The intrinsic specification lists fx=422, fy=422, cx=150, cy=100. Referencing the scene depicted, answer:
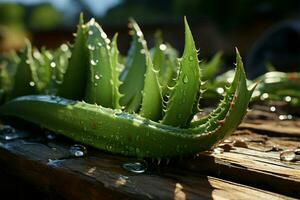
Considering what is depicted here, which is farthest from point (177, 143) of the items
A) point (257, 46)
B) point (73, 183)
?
point (257, 46)

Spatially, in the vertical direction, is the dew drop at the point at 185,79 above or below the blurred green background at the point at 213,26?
below

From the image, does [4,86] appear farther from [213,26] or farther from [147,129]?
[213,26]

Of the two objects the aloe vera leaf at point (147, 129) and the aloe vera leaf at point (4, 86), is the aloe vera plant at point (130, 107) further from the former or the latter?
the aloe vera leaf at point (4, 86)

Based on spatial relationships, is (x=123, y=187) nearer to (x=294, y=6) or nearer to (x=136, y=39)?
(x=136, y=39)

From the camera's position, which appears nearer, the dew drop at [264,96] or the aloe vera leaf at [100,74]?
the aloe vera leaf at [100,74]

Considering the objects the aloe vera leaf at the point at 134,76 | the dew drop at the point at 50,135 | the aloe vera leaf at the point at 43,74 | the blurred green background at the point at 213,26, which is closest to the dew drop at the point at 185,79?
the aloe vera leaf at the point at 134,76

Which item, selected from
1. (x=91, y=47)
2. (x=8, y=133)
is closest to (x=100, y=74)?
(x=91, y=47)
